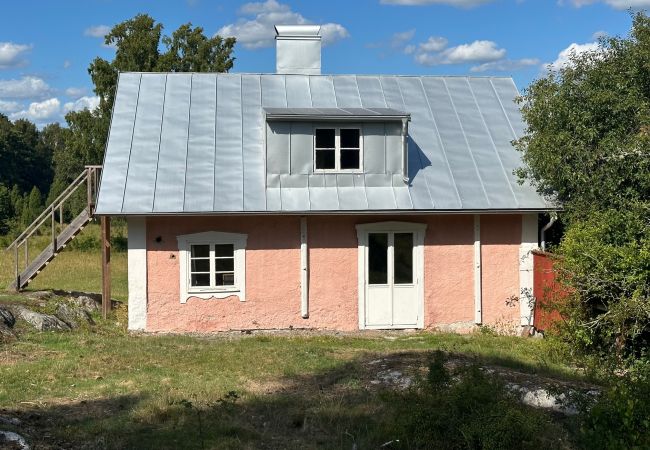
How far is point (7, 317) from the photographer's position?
48.9ft

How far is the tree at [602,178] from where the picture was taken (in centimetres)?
1230

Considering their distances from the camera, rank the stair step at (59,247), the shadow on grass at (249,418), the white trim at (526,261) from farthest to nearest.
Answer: the stair step at (59,247), the white trim at (526,261), the shadow on grass at (249,418)

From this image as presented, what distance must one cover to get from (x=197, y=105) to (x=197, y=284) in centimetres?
478

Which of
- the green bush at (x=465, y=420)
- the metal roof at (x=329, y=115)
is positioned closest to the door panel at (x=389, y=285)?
the metal roof at (x=329, y=115)

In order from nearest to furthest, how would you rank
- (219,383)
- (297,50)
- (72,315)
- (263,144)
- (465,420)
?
1. (465,420)
2. (219,383)
3. (72,315)
4. (263,144)
5. (297,50)

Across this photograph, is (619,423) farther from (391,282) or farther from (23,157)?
(23,157)

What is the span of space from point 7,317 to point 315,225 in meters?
6.42

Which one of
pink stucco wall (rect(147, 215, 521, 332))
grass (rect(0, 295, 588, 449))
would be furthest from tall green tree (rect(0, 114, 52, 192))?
grass (rect(0, 295, 588, 449))

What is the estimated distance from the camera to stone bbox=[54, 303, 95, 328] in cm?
1623

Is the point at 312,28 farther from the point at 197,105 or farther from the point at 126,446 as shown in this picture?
the point at 126,446

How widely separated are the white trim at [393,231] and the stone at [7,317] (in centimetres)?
702

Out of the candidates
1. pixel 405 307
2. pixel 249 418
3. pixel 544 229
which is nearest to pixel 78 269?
pixel 405 307

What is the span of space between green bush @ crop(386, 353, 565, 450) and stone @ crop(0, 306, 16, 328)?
9388 mm

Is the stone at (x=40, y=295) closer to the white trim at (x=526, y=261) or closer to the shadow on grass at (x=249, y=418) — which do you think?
the shadow on grass at (x=249, y=418)
